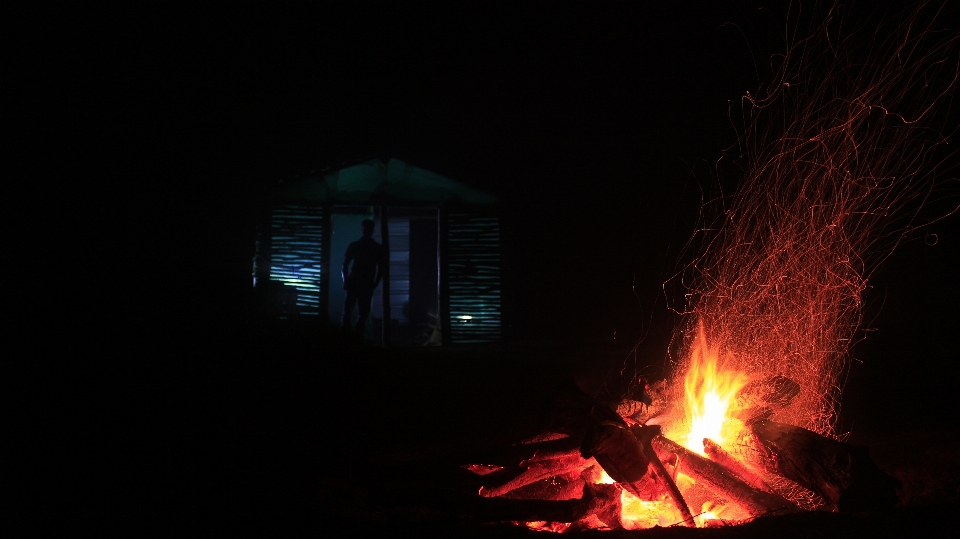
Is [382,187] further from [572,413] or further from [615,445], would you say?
[615,445]

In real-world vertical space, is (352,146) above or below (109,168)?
above

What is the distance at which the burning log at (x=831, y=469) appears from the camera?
3639 millimetres

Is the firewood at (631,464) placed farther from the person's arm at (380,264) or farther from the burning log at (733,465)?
the person's arm at (380,264)

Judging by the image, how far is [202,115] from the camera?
53.3 feet

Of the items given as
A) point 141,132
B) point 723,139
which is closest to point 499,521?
point 141,132

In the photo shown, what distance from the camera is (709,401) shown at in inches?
193

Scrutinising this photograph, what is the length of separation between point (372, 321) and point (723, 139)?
9.28m

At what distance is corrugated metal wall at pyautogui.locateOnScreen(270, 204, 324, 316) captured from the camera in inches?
460

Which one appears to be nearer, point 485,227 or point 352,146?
point 485,227

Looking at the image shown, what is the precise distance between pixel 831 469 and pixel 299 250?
999 centimetres

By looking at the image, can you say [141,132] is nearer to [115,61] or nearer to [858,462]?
[115,61]

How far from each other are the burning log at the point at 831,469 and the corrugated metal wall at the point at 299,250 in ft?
29.9

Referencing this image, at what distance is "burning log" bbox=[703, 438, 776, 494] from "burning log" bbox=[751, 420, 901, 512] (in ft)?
0.52

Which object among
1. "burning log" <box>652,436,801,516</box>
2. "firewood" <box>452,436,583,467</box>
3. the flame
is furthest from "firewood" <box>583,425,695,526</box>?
the flame
